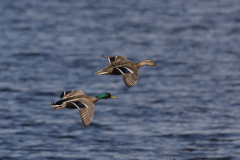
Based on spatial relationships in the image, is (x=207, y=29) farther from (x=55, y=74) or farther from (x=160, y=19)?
(x=55, y=74)

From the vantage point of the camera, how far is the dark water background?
2953 cm

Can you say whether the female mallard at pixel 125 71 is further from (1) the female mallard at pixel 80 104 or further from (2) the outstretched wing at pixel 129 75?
(1) the female mallard at pixel 80 104

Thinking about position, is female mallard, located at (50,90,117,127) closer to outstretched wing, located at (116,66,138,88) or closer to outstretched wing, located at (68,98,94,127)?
outstretched wing, located at (68,98,94,127)

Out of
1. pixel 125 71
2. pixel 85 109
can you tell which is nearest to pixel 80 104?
pixel 85 109

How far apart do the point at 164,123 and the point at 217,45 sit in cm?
2810

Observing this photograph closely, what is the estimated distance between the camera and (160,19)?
76.8m

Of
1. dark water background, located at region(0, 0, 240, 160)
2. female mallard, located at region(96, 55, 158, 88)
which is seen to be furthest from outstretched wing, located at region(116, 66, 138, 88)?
dark water background, located at region(0, 0, 240, 160)

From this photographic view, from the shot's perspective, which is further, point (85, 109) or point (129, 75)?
point (85, 109)

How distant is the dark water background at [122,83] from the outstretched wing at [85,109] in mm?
16483

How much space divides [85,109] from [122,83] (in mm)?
34731

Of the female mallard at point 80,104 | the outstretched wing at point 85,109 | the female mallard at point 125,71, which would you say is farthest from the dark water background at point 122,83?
the female mallard at point 125,71

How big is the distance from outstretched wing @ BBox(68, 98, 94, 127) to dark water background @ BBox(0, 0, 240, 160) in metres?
16.5

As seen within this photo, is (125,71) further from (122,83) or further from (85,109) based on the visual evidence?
(122,83)

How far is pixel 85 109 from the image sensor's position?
405 inches
